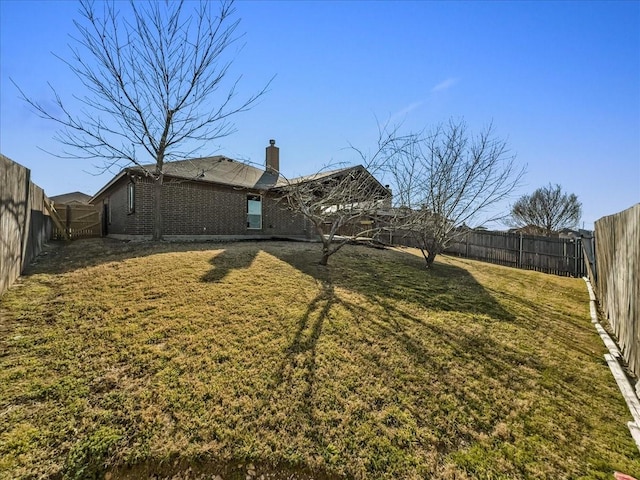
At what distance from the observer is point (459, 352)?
4.16 metres

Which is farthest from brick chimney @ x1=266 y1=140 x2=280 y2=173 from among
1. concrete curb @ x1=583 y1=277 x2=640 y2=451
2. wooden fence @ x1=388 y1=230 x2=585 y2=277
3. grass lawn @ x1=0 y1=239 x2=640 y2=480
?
concrete curb @ x1=583 y1=277 x2=640 y2=451

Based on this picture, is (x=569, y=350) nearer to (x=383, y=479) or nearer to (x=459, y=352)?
(x=459, y=352)

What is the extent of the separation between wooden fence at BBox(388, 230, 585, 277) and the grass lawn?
19.9 ft

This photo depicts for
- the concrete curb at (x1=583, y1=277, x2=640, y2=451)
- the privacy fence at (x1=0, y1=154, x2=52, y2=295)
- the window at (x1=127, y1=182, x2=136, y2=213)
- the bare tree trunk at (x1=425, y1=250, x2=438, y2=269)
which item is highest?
the window at (x1=127, y1=182, x2=136, y2=213)

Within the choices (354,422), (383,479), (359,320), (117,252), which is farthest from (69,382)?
(117,252)

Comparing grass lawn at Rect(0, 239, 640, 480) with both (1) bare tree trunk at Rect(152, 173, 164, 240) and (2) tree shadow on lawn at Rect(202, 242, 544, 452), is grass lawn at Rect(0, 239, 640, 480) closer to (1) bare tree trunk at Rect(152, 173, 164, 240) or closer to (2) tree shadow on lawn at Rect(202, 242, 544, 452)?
(2) tree shadow on lawn at Rect(202, 242, 544, 452)

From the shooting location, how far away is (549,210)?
84.1 feet

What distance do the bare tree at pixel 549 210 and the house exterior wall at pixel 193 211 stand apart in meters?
21.3

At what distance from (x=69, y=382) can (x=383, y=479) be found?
327cm

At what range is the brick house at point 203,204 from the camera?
1147cm

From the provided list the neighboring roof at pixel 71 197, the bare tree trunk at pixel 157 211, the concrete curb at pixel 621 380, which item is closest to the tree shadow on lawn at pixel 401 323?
the concrete curb at pixel 621 380

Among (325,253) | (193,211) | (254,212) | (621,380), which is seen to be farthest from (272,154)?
(621,380)

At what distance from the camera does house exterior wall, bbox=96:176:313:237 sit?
11438 mm

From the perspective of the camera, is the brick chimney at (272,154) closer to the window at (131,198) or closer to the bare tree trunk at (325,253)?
the window at (131,198)
